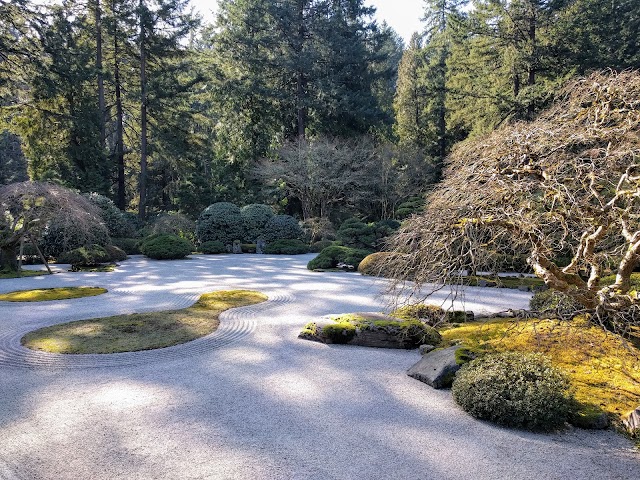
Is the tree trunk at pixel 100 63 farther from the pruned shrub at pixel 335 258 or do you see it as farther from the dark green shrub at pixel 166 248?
the pruned shrub at pixel 335 258

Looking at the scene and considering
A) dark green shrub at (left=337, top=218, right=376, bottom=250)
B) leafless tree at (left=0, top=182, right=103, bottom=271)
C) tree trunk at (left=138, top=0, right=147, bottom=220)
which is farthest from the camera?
tree trunk at (left=138, top=0, right=147, bottom=220)

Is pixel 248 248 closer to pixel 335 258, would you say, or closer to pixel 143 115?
pixel 335 258

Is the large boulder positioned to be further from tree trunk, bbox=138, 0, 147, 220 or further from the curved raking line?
tree trunk, bbox=138, 0, 147, 220

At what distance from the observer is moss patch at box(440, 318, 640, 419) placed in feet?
14.4

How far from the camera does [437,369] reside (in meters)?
5.11

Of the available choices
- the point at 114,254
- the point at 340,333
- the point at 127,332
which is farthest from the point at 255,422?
the point at 114,254

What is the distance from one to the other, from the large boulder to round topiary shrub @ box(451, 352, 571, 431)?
1.51 ft

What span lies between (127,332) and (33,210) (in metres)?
7.75

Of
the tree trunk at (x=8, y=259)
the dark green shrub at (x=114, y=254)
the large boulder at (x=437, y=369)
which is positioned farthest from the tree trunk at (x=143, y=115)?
the large boulder at (x=437, y=369)

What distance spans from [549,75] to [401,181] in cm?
869

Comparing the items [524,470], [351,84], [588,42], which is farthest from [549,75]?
[524,470]

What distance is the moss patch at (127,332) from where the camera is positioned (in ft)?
20.6

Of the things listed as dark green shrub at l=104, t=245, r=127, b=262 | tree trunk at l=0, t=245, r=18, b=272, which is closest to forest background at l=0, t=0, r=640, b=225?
dark green shrub at l=104, t=245, r=127, b=262

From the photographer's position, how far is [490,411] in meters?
4.11
